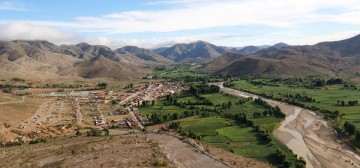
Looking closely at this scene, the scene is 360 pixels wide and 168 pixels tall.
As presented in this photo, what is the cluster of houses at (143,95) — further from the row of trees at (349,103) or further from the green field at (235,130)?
the row of trees at (349,103)

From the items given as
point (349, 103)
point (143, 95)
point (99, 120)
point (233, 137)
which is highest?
point (349, 103)

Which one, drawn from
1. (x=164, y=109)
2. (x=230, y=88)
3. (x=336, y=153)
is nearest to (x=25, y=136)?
(x=164, y=109)

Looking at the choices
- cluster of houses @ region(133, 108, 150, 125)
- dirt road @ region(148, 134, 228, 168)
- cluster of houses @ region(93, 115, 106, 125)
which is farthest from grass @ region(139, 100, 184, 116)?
dirt road @ region(148, 134, 228, 168)

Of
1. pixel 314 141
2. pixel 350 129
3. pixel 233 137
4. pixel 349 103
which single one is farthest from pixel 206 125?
pixel 349 103

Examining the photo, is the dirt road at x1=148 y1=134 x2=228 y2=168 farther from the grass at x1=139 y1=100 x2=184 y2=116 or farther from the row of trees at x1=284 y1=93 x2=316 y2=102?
the row of trees at x1=284 y1=93 x2=316 y2=102

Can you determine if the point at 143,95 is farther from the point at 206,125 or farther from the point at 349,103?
the point at 349,103

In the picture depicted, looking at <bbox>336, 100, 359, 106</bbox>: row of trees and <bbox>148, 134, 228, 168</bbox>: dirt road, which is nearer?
<bbox>148, 134, 228, 168</bbox>: dirt road
